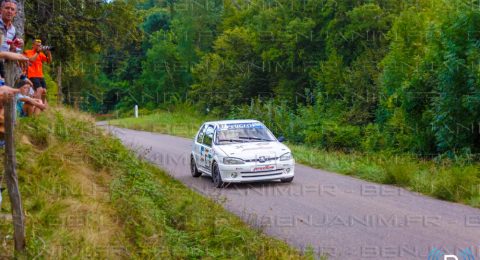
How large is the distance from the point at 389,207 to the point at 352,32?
97.0 ft

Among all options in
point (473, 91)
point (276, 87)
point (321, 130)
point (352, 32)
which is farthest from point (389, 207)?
Answer: point (276, 87)

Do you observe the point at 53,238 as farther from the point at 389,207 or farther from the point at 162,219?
the point at 389,207

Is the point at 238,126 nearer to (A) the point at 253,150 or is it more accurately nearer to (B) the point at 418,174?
(A) the point at 253,150

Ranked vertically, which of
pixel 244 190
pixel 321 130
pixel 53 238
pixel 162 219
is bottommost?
pixel 321 130

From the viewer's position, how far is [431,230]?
31.4 ft

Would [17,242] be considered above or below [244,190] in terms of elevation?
above

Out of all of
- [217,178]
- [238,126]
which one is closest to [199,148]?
[238,126]

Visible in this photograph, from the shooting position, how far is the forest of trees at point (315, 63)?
2048 cm

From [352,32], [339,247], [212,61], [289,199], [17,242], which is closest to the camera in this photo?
[17,242]

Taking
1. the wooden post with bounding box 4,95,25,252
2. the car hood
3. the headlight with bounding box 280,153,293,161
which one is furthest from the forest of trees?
the wooden post with bounding box 4,95,25,252

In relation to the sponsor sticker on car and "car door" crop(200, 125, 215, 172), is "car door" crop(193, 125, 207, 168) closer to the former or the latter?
"car door" crop(200, 125, 215, 172)

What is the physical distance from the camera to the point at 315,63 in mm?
44531

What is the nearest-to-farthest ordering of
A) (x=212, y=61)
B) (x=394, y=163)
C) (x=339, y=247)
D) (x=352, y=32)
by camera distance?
1. (x=339, y=247)
2. (x=394, y=163)
3. (x=352, y=32)
4. (x=212, y=61)

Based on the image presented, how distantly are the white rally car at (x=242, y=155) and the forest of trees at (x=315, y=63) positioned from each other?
7.12 meters
